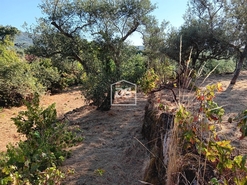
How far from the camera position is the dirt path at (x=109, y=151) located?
267 centimetres

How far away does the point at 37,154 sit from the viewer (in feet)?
8.40

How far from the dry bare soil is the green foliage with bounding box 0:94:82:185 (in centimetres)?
28

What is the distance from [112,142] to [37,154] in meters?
1.54

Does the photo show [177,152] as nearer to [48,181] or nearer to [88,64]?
[48,181]

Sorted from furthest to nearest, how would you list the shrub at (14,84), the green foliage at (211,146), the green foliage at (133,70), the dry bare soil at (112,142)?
the green foliage at (133,70)
the shrub at (14,84)
the dry bare soil at (112,142)
the green foliage at (211,146)

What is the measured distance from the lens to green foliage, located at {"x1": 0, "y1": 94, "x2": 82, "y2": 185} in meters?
2.13

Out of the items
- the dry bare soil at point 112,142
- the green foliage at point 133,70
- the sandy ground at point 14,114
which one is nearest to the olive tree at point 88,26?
the green foliage at point 133,70

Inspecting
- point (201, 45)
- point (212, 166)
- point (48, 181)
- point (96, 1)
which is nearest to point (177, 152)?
point (212, 166)

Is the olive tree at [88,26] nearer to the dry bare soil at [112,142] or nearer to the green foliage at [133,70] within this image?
the green foliage at [133,70]

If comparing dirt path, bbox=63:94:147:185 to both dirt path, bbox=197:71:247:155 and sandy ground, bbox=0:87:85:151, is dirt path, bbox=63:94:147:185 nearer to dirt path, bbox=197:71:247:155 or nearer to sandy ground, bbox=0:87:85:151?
dirt path, bbox=197:71:247:155

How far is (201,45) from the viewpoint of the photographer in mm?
8227

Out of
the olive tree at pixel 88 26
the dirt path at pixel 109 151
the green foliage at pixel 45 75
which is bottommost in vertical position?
the dirt path at pixel 109 151

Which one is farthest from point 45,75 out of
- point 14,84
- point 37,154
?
point 37,154

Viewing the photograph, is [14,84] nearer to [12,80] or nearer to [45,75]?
[12,80]
